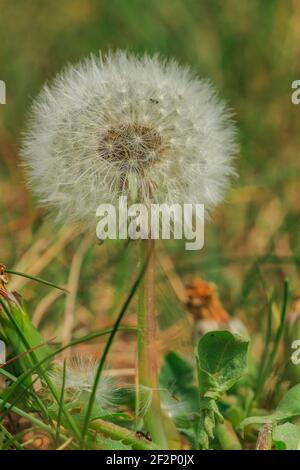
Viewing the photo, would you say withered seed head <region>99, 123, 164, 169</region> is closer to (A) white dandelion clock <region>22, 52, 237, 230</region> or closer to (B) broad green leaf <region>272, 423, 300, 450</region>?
(A) white dandelion clock <region>22, 52, 237, 230</region>

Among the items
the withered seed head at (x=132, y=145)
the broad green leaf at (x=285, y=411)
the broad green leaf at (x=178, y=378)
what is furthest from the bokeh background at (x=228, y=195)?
the withered seed head at (x=132, y=145)

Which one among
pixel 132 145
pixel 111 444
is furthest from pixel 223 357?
pixel 132 145

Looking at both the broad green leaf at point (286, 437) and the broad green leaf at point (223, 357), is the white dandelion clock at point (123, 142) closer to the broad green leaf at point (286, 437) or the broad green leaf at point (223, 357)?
the broad green leaf at point (223, 357)

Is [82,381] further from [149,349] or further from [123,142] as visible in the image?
[123,142]

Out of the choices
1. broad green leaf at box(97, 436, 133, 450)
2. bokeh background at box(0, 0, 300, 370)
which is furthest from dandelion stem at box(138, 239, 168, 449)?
bokeh background at box(0, 0, 300, 370)
